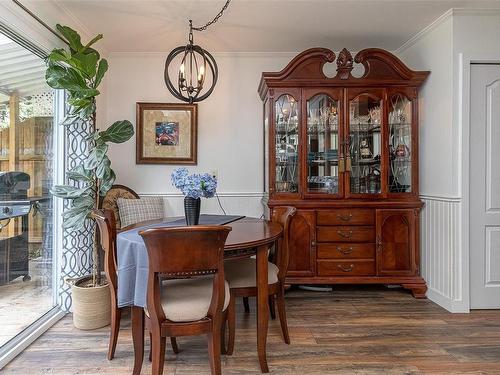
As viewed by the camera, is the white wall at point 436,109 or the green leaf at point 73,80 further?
the white wall at point 436,109

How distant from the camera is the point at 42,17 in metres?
2.57

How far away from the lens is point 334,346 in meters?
2.34

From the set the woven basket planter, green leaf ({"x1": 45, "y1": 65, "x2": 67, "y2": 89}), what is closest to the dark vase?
the woven basket planter

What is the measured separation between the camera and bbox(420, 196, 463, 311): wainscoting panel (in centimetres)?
294

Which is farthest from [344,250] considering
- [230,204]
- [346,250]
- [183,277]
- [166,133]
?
[166,133]

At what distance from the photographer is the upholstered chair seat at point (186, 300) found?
1690 mm

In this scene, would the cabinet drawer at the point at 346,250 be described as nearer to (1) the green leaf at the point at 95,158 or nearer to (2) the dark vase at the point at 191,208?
(2) the dark vase at the point at 191,208

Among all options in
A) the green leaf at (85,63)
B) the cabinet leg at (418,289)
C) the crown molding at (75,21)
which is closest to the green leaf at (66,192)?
the green leaf at (85,63)

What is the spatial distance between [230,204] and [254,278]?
5.66 feet

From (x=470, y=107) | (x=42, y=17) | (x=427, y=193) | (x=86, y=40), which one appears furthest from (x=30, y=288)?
(x=470, y=107)

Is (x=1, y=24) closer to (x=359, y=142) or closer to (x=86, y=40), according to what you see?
(x=86, y=40)

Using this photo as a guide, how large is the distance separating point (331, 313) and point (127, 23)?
10.1ft

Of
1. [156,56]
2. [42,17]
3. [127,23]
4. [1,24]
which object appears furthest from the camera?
[156,56]

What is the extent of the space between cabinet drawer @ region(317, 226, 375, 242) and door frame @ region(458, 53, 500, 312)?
73cm
